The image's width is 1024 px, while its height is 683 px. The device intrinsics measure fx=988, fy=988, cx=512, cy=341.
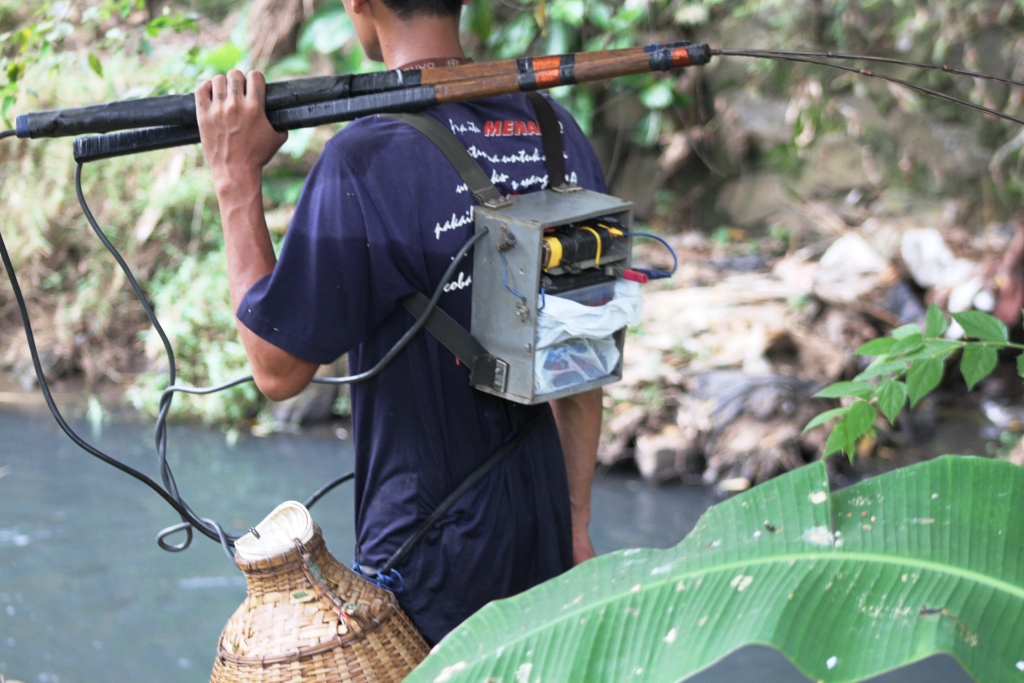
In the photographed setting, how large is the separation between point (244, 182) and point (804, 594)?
1014 millimetres

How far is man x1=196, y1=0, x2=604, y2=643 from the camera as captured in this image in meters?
1.49

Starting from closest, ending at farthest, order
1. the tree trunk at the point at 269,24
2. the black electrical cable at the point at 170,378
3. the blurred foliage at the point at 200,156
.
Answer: the black electrical cable at the point at 170,378
the blurred foliage at the point at 200,156
the tree trunk at the point at 269,24

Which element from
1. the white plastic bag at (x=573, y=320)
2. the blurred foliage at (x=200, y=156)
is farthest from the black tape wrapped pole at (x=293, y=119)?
the blurred foliage at (x=200, y=156)

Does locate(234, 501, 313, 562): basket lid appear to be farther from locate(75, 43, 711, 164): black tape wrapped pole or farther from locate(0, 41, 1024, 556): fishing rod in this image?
locate(75, 43, 711, 164): black tape wrapped pole

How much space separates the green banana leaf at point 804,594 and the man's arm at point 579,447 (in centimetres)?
68

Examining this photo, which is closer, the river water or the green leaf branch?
the green leaf branch

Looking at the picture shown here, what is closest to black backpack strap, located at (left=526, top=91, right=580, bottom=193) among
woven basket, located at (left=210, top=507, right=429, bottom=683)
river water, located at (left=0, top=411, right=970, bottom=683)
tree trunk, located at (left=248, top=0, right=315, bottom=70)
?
woven basket, located at (left=210, top=507, right=429, bottom=683)

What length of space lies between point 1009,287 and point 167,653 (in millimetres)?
4283

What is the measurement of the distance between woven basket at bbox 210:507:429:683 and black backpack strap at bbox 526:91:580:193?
0.72 metres

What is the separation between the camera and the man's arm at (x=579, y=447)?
1.94 m

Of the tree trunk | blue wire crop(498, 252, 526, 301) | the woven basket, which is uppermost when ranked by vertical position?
the tree trunk

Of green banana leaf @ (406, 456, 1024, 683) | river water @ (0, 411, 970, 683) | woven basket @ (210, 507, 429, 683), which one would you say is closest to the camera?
green banana leaf @ (406, 456, 1024, 683)

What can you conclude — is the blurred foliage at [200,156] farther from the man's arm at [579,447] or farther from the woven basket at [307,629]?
the woven basket at [307,629]

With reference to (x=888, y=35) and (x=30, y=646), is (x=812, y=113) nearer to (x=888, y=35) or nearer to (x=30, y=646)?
(x=888, y=35)
